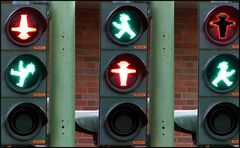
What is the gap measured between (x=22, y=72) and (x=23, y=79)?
0.17ft

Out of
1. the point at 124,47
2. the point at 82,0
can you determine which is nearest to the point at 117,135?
the point at 124,47

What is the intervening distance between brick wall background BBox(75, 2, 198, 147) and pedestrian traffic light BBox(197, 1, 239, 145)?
433cm

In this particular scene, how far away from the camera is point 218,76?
5.93 m

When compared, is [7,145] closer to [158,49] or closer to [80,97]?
[158,49]

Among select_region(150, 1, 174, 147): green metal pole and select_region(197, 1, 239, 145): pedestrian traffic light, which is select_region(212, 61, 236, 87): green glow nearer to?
select_region(197, 1, 239, 145): pedestrian traffic light

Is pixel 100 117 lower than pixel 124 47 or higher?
lower

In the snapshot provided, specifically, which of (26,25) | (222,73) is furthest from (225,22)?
(26,25)

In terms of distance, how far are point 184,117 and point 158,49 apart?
1.87 ft

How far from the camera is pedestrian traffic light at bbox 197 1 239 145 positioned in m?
5.87

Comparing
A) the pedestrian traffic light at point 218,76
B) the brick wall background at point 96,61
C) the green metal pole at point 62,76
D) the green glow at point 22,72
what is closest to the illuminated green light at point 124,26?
the green metal pole at point 62,76

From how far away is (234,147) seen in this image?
242 inches

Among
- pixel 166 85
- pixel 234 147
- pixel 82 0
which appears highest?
pixel 82 0

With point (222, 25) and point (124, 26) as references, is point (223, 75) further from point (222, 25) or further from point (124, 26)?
point (124, 26)

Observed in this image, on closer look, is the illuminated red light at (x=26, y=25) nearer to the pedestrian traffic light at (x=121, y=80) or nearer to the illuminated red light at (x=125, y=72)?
the pedestrian traffic light at (x=121, y=80)
